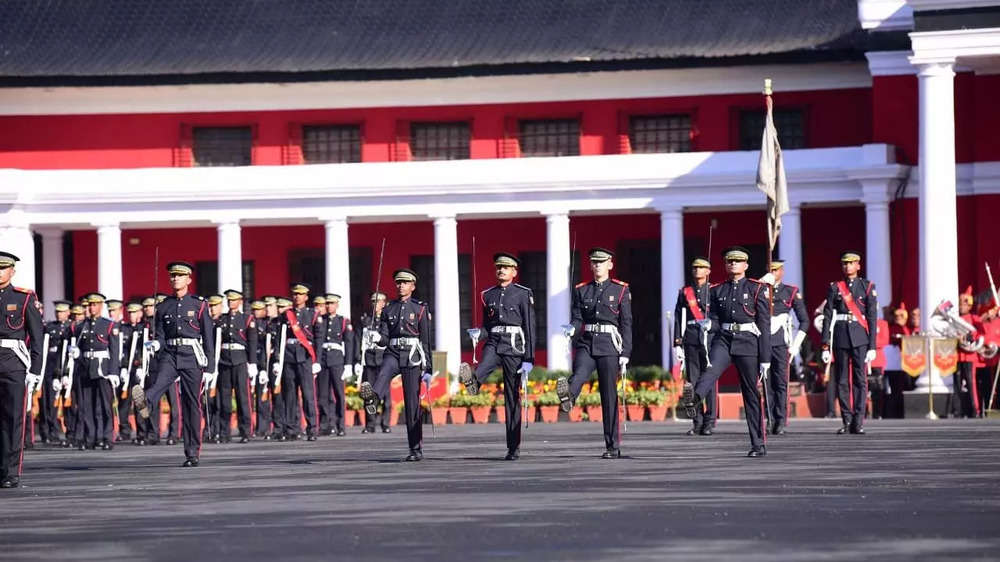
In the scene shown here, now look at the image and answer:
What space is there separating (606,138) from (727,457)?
23.5 m

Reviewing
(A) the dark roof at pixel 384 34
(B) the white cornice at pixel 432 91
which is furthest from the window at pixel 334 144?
(A) the dark roof at pixel 384 34

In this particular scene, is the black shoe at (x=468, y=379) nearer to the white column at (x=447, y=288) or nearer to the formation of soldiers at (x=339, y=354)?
the formation of soldiers at (x=339, y=354)

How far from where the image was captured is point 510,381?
2089 cm

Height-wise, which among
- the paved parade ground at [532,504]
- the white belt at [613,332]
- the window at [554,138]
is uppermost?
the window at [554,138]

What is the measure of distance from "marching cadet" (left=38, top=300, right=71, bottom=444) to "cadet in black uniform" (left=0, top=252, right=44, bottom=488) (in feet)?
36.2

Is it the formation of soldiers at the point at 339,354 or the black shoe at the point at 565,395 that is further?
the formation of soldiers at the point at 339,354

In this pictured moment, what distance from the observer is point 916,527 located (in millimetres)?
13344

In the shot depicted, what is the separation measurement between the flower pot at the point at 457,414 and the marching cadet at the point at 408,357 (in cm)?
1396

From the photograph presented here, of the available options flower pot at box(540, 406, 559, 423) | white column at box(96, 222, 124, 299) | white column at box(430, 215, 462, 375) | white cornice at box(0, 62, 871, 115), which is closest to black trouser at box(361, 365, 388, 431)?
flower pot at box(540, 406, 559, 423)

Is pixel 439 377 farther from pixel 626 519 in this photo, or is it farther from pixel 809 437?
pixel 626 519

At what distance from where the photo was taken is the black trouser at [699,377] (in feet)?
86.5

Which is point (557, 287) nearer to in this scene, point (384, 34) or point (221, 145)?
point (384, 34)

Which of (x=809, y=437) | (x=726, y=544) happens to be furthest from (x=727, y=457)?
(x=726, y=544)

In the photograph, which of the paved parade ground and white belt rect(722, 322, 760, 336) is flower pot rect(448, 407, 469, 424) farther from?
white belt rect(722, 322, 760, 336)
